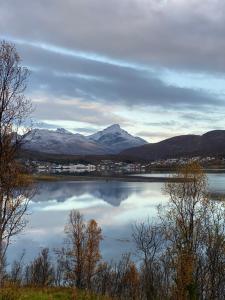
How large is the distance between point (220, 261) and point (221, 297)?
3009mm

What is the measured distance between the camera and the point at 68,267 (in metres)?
50.3

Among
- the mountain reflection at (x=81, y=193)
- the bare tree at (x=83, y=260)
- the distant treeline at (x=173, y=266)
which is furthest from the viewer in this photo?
the mountain reflection at (x=81, y=193)

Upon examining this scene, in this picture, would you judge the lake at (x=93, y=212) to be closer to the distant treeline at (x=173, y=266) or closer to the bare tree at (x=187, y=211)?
the distant treeline at (x=173, y=266)

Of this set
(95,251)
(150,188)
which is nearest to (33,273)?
(95,251)

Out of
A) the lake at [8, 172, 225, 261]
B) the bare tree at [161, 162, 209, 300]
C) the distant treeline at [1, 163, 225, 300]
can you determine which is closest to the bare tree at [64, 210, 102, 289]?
the distant treeline at [1, 163, 225, 300]

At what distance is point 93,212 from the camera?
100500mm

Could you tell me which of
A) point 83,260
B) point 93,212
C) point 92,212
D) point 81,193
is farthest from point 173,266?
point 81,193

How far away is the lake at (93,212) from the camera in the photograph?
66188mm

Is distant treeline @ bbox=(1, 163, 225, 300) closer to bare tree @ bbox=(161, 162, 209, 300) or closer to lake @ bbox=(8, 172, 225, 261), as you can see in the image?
bare tree @ bbox=(161, 162, 209, 300)

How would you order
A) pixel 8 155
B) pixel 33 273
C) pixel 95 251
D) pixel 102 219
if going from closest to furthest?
pixel 8 155
pixel 33 273
pixel 95 251
pixel 102 219

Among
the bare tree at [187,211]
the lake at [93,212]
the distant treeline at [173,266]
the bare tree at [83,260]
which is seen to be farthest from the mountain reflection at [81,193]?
the bare tree at [187,211]

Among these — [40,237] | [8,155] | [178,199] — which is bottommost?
[40,237]

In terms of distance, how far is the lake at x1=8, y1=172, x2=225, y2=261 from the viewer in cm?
6619

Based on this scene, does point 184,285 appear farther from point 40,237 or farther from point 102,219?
point 102,219
